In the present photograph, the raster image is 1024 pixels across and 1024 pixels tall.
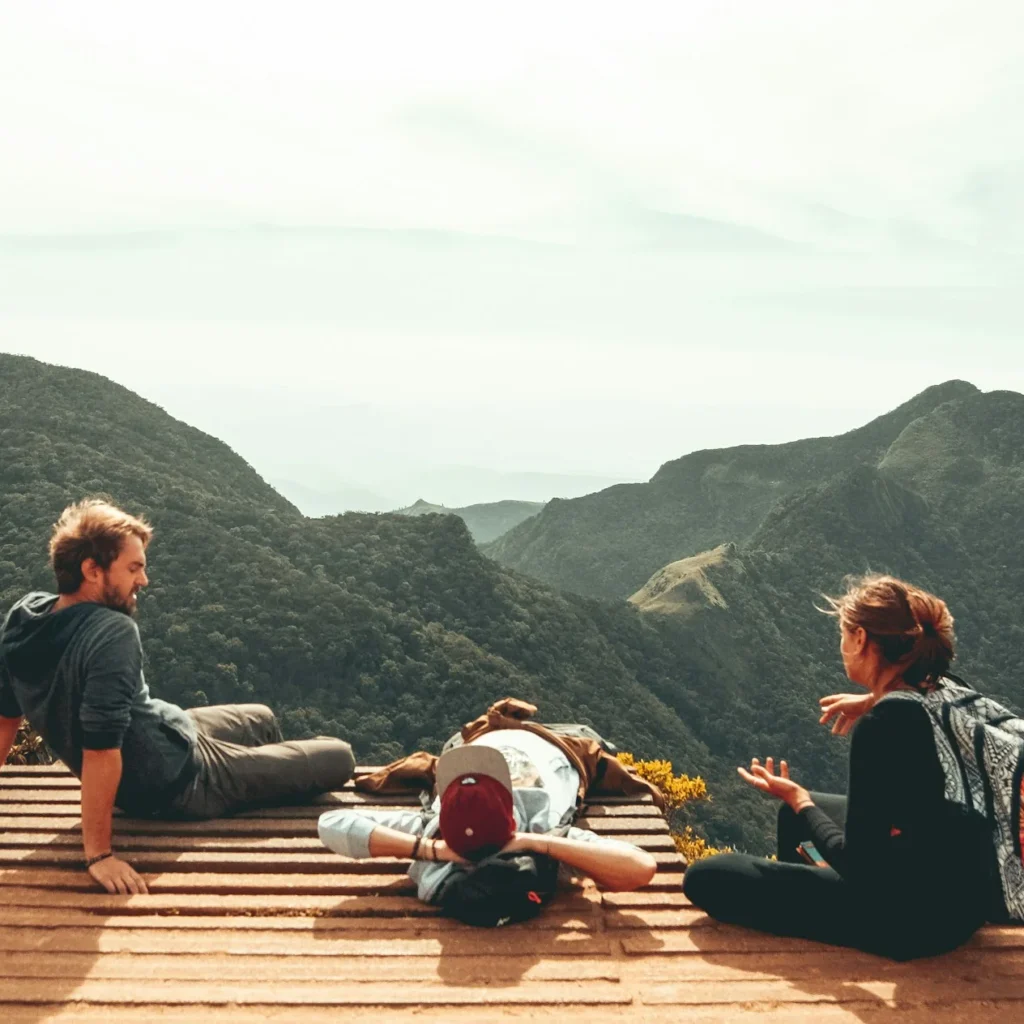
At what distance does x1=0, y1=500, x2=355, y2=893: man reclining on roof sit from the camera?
11.3ft

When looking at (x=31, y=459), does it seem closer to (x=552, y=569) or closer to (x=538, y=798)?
(x=538, y=798)

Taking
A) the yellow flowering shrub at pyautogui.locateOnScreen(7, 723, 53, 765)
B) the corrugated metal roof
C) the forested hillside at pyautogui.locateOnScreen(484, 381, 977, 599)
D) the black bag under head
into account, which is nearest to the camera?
the corrugated metal roof

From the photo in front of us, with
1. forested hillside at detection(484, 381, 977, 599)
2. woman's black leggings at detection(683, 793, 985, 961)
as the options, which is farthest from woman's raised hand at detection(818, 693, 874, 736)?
forested hillside at detection(484, 381, 977, 599)

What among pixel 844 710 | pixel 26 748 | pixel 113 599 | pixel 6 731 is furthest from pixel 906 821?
pixel 26 748

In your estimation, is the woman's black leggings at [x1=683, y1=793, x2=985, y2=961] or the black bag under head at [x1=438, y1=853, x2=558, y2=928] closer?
the woman's black leggings at [x1=683, y1=793, x2=985, y2=961]

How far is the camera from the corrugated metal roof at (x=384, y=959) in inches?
104

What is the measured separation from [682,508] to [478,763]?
94.7m

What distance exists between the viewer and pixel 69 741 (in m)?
3.65

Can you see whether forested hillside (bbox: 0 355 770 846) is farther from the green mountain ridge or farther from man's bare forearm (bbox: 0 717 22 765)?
the green mountain ridge

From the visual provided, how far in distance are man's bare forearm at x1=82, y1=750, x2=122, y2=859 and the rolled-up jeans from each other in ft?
1.70

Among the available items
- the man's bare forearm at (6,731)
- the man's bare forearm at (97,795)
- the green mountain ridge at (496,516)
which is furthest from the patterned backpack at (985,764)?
the green mountain ridge at (496,516)

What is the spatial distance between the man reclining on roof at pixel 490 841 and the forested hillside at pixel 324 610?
986 inches

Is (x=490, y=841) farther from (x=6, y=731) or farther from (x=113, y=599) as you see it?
(x=6, y=731)

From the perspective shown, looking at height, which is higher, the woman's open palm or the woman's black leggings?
the woman's open palm
